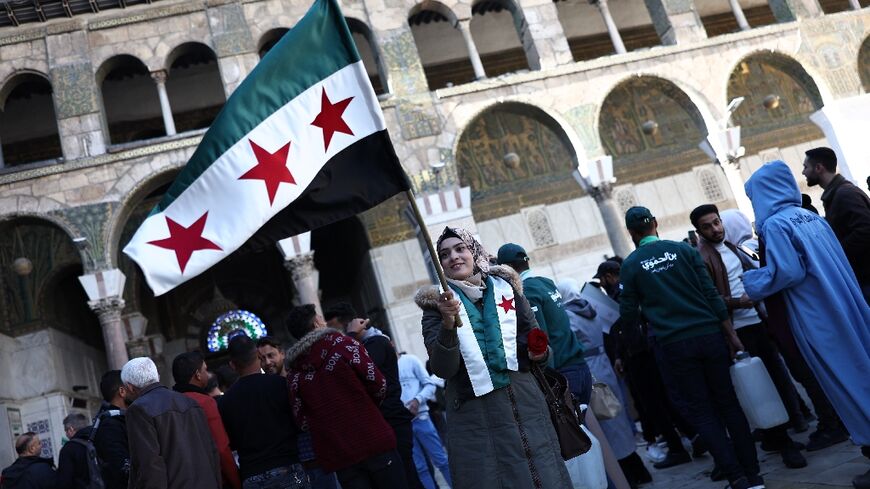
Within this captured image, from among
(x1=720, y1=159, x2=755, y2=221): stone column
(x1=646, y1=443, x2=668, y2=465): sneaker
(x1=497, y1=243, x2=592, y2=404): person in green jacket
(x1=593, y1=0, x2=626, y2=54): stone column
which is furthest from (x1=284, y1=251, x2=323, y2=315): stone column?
(x1=720, y1=159, x2=755, y2=221): stone column

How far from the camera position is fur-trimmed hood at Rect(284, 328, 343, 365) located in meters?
3.58

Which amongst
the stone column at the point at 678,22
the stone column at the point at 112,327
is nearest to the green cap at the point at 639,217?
the stone column at the point at 112,327

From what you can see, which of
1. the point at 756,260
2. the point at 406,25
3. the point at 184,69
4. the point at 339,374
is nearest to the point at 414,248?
the point at 406,25

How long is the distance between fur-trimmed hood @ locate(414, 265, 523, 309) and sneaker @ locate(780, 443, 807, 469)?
7.47 ft

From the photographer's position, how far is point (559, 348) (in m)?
4.11

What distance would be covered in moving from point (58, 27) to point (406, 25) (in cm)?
633

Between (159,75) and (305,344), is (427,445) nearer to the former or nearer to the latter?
(305,344)

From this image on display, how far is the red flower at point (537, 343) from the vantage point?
280 cm

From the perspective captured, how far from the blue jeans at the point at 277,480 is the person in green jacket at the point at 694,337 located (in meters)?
2.21

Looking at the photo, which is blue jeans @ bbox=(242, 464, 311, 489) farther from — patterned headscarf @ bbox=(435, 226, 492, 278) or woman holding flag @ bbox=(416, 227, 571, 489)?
patterned headscarf @ bbox=(435, 226, 492, 278)


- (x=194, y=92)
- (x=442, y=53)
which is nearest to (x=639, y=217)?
(x=442, y=53)

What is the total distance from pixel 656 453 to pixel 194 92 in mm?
13093

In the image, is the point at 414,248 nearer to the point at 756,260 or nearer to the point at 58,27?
the point at 58,27

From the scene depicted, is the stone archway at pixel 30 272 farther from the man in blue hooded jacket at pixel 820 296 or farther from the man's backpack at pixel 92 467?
the man in blue hooded jacket at pixel 820 296
